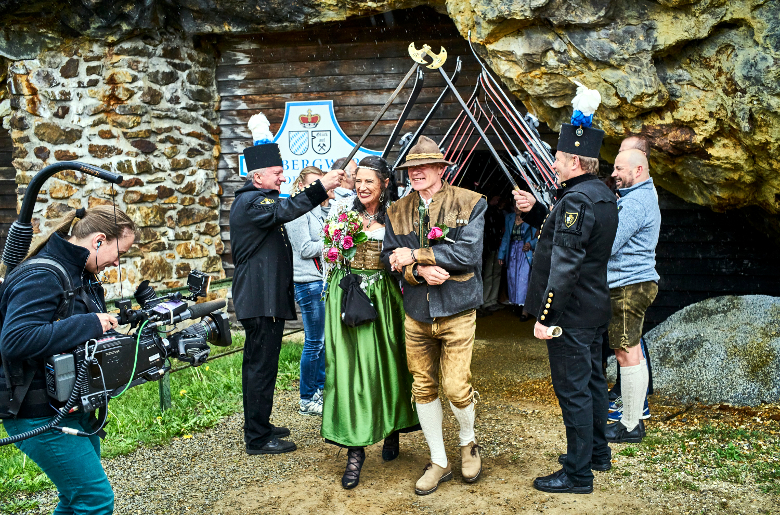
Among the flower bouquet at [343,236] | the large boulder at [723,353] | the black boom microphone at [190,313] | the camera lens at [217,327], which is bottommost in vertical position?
the large boulder at [723,353]

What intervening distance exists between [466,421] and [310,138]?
4296 mm

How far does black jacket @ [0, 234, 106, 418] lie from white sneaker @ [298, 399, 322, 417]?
8.57 ft

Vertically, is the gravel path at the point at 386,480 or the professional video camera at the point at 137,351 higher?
the professional video camera at the point at 137,351

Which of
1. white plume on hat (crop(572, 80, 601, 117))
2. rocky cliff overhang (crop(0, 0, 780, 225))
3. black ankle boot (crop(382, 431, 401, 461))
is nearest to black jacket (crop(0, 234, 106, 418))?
black ankle boot (crop(382, 431, 401, 461))

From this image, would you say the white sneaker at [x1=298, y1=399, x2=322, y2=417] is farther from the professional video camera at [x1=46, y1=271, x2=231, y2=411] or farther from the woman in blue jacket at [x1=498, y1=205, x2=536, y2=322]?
the woman in blue jacket at [x1=498, y1=205, x2=536, y2=322]

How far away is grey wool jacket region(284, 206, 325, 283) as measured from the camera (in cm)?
482

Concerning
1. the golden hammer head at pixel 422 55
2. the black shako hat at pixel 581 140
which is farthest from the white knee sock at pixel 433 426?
the golden hammer head at pixel 422 55

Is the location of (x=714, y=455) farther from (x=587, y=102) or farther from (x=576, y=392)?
(x=587, y=102)

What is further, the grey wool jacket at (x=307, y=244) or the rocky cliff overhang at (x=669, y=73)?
the grey wool jacket at (x=307, y=244)

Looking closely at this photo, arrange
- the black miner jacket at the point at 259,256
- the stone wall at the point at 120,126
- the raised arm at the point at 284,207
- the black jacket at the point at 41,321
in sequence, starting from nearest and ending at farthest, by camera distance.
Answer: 1. the black jacket at the point at 41,321
2. the raised arm at the point at 284,207
3. the black miner jacket at the point at 259,256
4. the stone wall at the point at 120,126

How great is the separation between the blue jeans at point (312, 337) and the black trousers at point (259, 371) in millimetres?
740

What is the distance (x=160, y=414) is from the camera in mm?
4934

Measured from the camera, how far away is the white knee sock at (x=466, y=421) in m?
3.60

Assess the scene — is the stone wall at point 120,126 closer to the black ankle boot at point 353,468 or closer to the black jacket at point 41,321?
the black ankle boot at point 353,468
